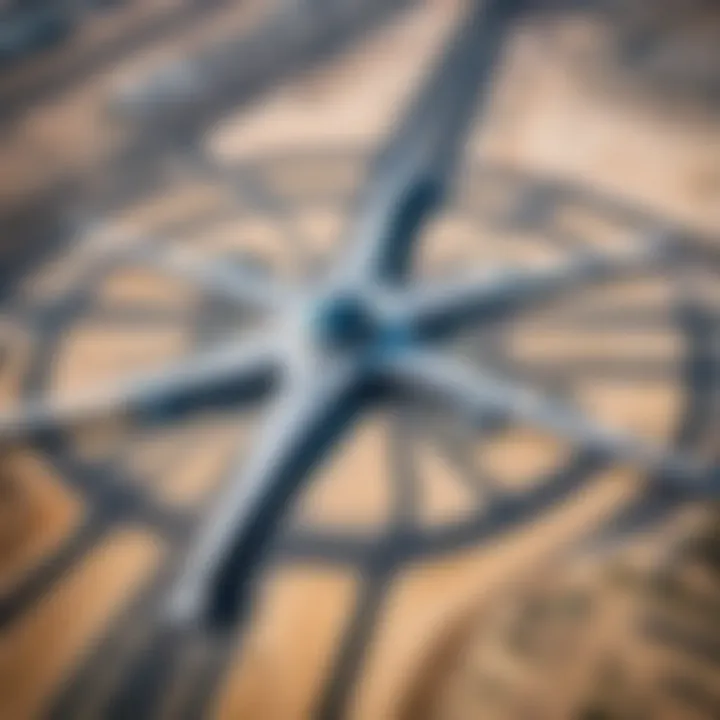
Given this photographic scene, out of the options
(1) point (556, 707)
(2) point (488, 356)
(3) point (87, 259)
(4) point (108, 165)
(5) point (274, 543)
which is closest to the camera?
(1) point (556, 707)

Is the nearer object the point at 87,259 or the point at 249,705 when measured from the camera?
the point at 249,705

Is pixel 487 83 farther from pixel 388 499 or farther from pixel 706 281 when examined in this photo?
pixel 388 499

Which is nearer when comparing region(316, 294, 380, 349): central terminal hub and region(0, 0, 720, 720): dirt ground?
region(0, 0, 720, 720): dirt ground

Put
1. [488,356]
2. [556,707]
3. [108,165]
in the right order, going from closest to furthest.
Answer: [556,707], [488,356], [108,165]

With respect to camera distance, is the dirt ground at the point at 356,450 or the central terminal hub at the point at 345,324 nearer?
the dirt ground at the point at 356,450

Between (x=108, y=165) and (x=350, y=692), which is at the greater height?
(x=108, y=165)

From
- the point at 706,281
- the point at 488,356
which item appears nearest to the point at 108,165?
the point at 488,356

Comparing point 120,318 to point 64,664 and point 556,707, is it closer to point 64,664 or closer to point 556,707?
point 64,664
